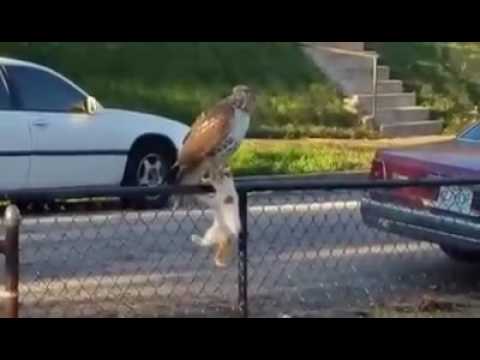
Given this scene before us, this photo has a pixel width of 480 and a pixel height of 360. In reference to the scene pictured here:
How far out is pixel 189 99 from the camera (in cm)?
1880

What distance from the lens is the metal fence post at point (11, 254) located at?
4.32 meters

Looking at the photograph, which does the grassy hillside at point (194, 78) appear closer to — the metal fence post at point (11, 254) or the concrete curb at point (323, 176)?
the concrete curb at point (323, 176)

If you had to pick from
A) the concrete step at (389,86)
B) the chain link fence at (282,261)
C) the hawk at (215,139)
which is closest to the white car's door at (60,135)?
the chain link fence at (282,261)

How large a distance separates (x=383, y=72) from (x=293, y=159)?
5173 millimetres

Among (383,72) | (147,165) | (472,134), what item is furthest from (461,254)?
(383,72)

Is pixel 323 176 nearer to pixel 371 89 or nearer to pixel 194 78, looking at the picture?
pixel 194 78

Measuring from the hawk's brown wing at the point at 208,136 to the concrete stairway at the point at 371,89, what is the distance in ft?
48.3

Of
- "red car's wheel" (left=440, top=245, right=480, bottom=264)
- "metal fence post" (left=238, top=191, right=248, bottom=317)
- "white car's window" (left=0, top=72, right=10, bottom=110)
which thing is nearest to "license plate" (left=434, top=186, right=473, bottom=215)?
"red car's wheel" (left=440, top=245, right=480, bottom=264)

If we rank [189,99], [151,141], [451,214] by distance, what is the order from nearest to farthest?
1. [451,214]
2. [151,141]
3. [189,99]

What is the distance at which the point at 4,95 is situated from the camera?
12.5 m

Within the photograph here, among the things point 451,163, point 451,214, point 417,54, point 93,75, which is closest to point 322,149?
point 93,75

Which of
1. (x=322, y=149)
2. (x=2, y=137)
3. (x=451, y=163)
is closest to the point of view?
(x=451, y=163)
